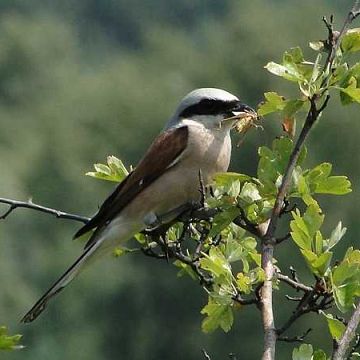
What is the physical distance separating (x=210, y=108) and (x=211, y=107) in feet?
0.04

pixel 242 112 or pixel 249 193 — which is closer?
pixel 249 193

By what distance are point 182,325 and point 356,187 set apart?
17.8 feet

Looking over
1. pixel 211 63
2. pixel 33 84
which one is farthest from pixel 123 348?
pixel 33 84

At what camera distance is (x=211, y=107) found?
4402 millimetres

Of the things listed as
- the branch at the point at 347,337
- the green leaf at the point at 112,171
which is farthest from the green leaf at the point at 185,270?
the branch at the point at 347,337

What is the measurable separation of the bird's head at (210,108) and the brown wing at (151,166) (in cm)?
5

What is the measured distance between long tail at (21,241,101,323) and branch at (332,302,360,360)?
1.23 meters

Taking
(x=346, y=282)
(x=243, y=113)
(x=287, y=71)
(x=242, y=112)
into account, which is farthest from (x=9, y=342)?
(x=242, y=112)

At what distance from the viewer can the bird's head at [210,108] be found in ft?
14.2

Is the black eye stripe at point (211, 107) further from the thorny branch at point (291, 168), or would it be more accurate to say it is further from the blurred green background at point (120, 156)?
the blurred green background at point (120, 156)

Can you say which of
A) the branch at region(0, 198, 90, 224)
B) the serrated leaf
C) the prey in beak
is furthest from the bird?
the serrated leaf

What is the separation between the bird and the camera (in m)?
4.23

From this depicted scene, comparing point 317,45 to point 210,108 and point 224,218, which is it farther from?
point 210,108

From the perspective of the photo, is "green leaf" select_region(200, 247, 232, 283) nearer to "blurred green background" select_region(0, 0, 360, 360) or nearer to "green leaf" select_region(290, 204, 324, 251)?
"green leaf" select_region(290, 204, 324, 251)
